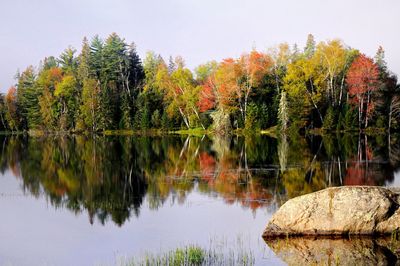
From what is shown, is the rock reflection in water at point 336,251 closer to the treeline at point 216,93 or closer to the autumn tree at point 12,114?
the treeline at point 216,93

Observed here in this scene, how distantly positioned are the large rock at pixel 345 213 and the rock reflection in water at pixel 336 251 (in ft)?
1.09

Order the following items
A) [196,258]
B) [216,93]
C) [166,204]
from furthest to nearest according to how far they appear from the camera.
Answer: [216,93], [166,204], [196,258]

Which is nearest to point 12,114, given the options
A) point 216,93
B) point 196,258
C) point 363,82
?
point 216,93

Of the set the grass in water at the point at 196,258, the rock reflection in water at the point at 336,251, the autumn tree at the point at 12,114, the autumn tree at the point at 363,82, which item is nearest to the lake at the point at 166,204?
the rock reflection in water at the point at 336,251

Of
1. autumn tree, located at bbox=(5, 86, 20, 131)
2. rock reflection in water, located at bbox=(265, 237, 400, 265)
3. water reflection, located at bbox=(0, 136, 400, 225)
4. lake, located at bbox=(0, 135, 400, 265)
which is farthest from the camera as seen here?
autumn tree, located at bbox=(5, 86, 20, 131)

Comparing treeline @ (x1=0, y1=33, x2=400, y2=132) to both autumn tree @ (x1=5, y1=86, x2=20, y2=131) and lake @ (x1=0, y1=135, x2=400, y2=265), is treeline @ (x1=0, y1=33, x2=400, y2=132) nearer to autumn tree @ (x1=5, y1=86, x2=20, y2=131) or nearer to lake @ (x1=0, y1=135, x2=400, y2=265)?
autumn tree @ (x1=5, y1=86, x2=20, y2=131)

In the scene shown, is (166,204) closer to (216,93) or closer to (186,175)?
(186,175)

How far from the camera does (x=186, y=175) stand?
25.9 meters

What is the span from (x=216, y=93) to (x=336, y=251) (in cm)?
5894

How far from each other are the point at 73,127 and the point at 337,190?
80708 millimetres

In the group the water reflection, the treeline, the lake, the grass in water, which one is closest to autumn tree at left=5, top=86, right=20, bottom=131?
the treeline

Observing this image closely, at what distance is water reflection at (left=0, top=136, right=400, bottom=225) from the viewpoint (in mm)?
19078

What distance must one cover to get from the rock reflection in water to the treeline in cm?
5296

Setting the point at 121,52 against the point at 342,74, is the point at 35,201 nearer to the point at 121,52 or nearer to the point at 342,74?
the point at 342,74
